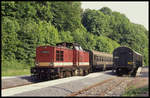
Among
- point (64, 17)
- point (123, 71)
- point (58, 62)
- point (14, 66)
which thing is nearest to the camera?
point (58, 62)

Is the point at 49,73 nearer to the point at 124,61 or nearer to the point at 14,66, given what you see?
the point at 124,61

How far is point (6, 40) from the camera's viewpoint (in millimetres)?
32281

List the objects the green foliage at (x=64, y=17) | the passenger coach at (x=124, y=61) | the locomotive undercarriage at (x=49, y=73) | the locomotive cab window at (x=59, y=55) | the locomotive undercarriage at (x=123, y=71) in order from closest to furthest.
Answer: the locomotive undercarriage at (x=49, y=73) → the locomotive cab window at (x=59, y=55) → the passenger coach at (x=124, y=61) → the locomotive undercarriage at (x=123, y=71) → the green foliage at (x=64, y=17)

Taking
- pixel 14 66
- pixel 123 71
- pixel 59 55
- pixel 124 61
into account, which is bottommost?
pixel 123 71

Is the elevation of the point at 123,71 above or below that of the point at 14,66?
below

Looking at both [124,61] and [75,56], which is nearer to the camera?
[75,56]

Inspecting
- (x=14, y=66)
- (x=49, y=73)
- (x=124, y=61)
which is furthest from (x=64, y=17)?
(x=49, y=73)

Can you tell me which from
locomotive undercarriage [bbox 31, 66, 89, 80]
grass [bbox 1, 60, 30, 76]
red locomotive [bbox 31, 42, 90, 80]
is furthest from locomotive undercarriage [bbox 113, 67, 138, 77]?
grass [bbox 1, 60, 30, 76]

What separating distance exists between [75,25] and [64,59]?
39.0 metres

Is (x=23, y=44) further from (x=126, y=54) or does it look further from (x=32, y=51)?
(x=126, y=54)

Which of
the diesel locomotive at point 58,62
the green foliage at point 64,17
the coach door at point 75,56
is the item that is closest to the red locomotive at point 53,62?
the diesel locomotive at point 58,62

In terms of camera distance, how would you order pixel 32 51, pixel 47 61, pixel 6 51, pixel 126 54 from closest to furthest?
pixel 47 61 → pixel 126 54 → pixel 6 51 → pixel 32 51

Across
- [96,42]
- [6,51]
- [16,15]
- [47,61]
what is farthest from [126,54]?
[96,42]

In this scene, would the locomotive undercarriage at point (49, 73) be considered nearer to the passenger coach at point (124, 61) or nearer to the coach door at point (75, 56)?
the coach door at point (75, 56)
